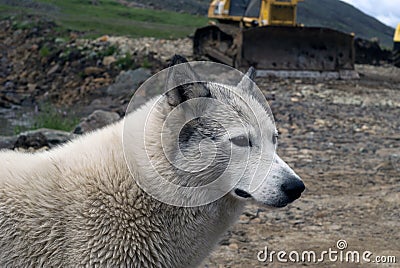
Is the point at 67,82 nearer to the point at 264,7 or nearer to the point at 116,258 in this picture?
the point at 264,7

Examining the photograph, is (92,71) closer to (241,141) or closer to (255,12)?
(255,12)

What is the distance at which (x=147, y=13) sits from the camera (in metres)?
39.8

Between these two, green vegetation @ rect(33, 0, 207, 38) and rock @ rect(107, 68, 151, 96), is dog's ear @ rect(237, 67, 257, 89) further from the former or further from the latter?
green vegetation @ rect(33, 0, 207, 38)

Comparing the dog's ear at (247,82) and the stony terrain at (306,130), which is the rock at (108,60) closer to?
the stony terrain at (306,130)

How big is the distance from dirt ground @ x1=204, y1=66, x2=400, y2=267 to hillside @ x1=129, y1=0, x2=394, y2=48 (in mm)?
37387

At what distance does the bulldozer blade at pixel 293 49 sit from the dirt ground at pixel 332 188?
3276 mm

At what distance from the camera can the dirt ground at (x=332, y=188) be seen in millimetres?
5910

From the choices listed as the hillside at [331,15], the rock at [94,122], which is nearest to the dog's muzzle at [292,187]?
the rock at [94,122]

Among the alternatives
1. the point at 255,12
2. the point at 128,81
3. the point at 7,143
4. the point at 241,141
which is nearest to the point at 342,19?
the point at 255,12

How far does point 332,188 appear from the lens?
7727mm

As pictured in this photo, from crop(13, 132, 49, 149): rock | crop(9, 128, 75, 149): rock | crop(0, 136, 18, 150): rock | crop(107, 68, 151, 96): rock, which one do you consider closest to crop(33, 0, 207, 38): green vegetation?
A: crop(107, 68, 151, 96): rock

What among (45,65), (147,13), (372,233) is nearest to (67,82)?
(45,65)

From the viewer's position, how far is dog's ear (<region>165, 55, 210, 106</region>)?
3.62 m

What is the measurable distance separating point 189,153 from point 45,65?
19337 mm
